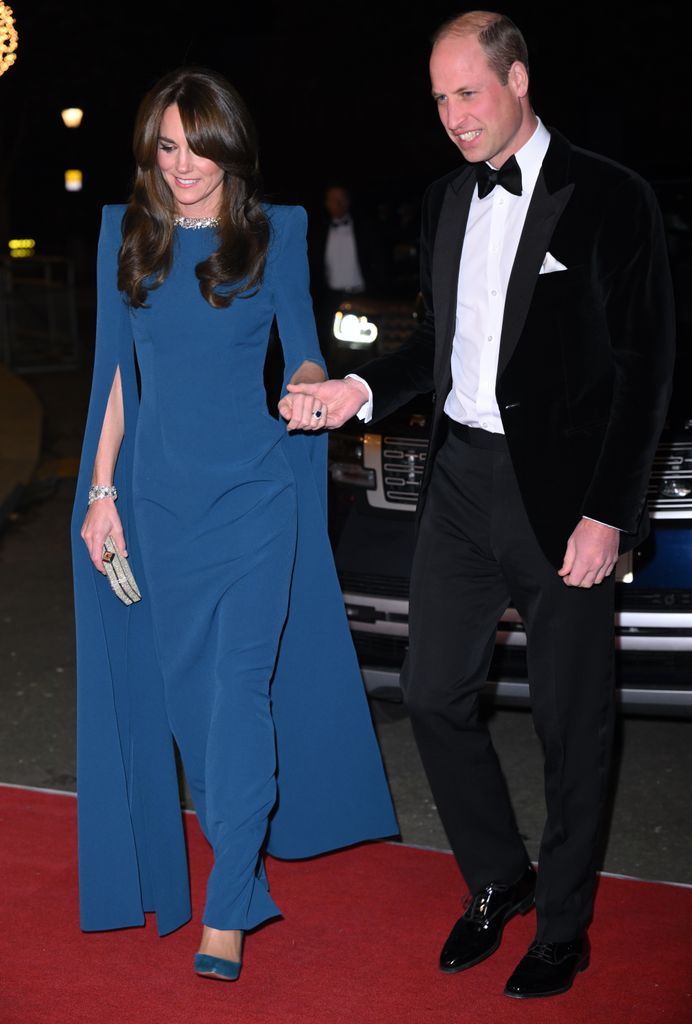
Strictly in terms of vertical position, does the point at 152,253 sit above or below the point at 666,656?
above

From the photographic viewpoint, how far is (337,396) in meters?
3.41

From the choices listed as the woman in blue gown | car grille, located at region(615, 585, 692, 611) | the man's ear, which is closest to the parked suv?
car grille, located at region(615, 585, 692, 611)

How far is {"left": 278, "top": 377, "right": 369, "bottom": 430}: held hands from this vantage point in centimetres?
328

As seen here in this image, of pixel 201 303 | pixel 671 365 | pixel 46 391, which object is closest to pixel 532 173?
pixel 671 365

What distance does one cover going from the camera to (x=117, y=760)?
3.71 meters

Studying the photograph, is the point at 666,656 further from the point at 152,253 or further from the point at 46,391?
the point at 46,391

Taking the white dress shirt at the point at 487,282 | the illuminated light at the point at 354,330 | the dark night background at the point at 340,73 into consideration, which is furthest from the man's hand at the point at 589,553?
the dark night background at the point at 340,73

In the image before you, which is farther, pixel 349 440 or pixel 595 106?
pixel 595 106

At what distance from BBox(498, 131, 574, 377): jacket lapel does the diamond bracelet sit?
3.36 ft

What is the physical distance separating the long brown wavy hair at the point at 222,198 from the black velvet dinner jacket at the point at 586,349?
0.66 meters

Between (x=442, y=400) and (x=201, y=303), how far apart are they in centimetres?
62

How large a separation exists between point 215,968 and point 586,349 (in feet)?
5.38

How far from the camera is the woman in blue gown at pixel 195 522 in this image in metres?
3.42

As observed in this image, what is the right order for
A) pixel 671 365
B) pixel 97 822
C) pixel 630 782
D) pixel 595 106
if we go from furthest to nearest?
pixel 595 106 → pixel 630 782 → pixel 97 822 → pixel 671 365
